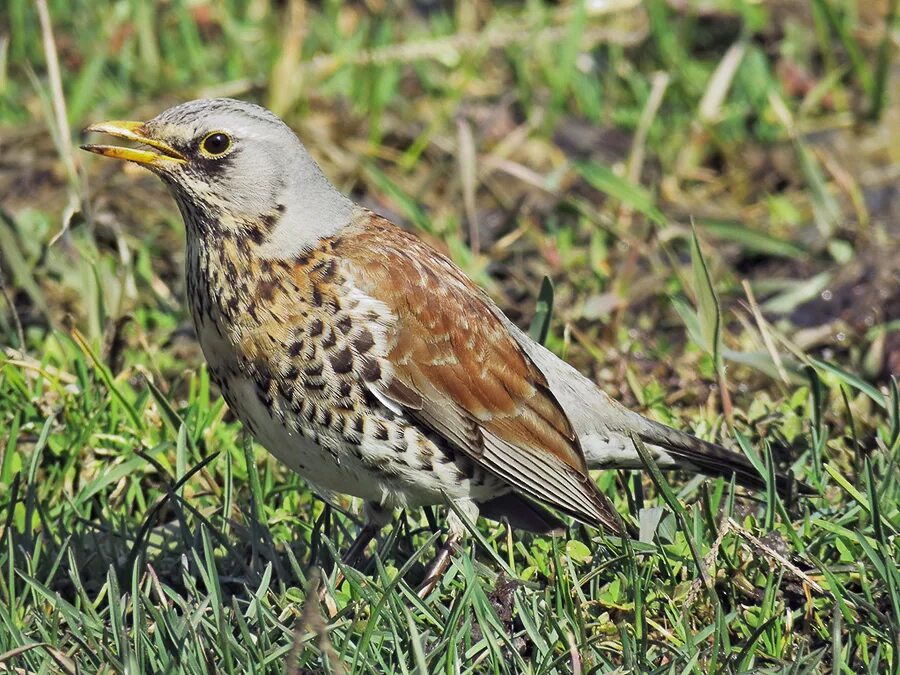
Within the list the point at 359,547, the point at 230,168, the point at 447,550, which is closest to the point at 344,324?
the point at 230,168

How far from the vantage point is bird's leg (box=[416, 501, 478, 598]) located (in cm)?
411

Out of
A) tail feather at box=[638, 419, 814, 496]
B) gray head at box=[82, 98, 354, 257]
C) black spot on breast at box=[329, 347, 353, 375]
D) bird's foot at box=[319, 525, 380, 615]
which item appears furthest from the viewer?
bird's foot at box=[319, 525, 380, 615]

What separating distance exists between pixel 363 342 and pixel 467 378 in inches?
15.6

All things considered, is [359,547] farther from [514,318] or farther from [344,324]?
[514,318]

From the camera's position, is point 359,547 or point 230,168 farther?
Result: point 359,547

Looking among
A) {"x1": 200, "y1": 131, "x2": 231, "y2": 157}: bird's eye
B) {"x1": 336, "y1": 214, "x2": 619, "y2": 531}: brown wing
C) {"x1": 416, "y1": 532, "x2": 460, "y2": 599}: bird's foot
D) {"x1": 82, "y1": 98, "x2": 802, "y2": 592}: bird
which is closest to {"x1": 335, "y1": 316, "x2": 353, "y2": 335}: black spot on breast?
{"x1": 82, "y1": 98, "x2": 802, "y2": 592}: bird

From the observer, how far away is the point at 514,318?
19.9ft

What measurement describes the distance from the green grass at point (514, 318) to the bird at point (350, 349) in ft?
0.69

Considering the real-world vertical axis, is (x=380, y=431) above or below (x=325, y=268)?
below

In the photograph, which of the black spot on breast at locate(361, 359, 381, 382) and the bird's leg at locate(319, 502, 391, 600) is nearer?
the black spot on breast at locate(361, 359, 381, 382)

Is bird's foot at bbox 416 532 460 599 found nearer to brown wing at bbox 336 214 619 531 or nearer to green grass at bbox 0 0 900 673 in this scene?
green grass at bbox 0 0 900 673

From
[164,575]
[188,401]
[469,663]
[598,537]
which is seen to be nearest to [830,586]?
[598,537]

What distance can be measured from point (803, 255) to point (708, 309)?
1822 millimetres

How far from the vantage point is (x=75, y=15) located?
26.8ft
